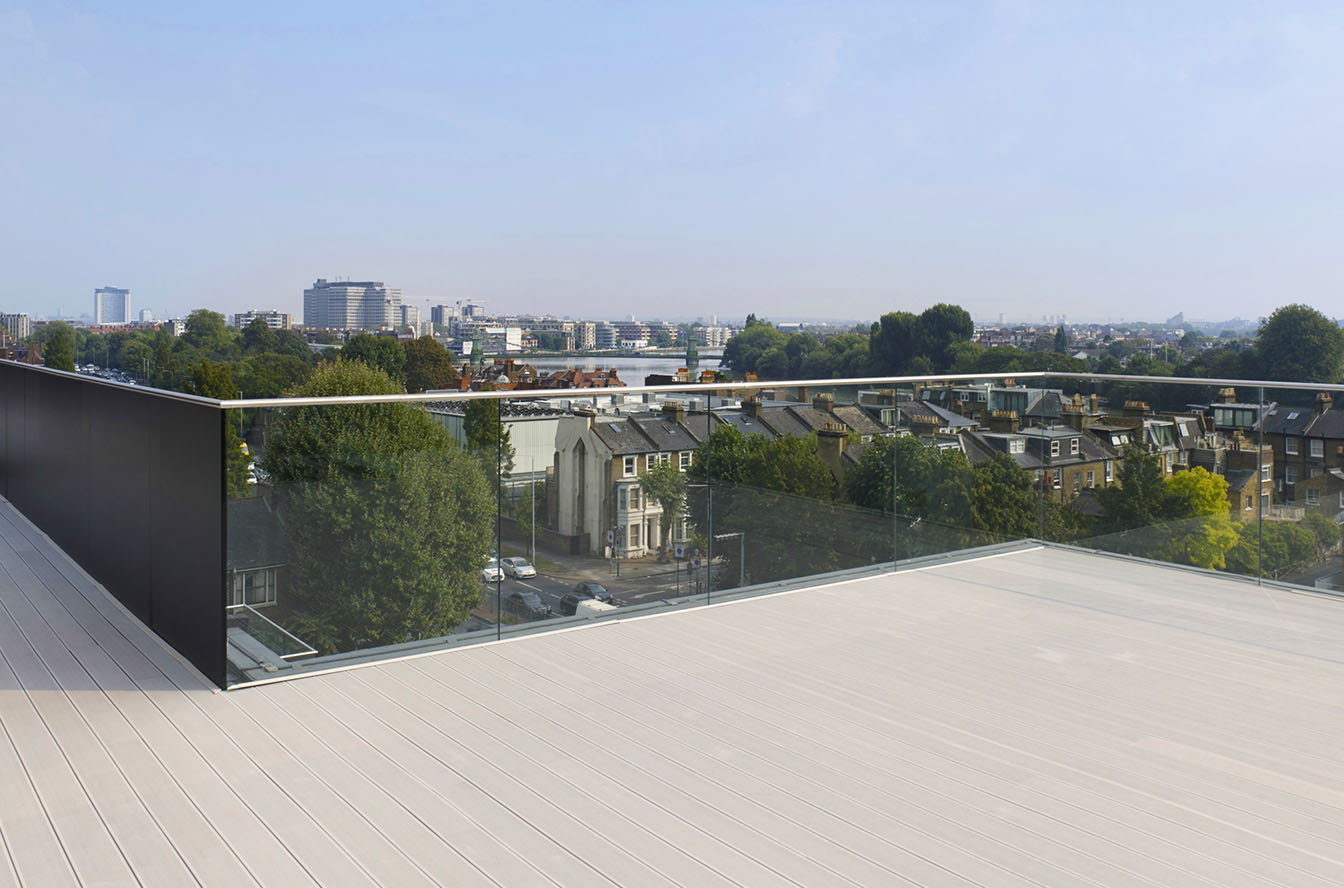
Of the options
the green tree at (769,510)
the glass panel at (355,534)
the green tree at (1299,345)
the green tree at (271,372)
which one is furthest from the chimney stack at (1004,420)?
the green tree at (1299,345)

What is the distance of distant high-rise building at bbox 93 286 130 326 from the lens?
66.7 m

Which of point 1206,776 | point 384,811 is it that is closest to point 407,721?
point 384,811

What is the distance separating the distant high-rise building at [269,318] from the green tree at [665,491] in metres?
64.3

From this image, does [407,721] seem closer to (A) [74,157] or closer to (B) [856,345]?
(B) [856,345]

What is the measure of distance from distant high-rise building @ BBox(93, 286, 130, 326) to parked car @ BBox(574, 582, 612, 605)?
69.2m

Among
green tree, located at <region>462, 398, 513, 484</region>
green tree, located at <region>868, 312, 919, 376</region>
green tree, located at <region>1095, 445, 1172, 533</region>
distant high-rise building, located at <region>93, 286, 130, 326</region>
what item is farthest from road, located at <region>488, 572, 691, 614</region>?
distant high-rise building, located at <region>93, 286, 130, 326</region>

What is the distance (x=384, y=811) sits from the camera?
2.43 meters

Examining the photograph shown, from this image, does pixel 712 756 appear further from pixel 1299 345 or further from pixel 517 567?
pixel 1299 345

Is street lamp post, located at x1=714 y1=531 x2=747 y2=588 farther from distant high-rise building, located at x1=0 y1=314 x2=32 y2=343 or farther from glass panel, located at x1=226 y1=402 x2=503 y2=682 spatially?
distant high-rise building, located at x1=0 y1=314 x2=32 y2=343

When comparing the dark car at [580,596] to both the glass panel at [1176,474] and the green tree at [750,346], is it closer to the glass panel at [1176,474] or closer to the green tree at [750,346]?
the glass panel at [1176,474]

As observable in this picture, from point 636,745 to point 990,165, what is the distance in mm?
80875

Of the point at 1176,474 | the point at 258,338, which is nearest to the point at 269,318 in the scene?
the point at 258,338

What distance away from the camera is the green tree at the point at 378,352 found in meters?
54.9

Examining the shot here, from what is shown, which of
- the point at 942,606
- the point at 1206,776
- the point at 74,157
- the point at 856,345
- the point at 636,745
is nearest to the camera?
the point at 1206,776
